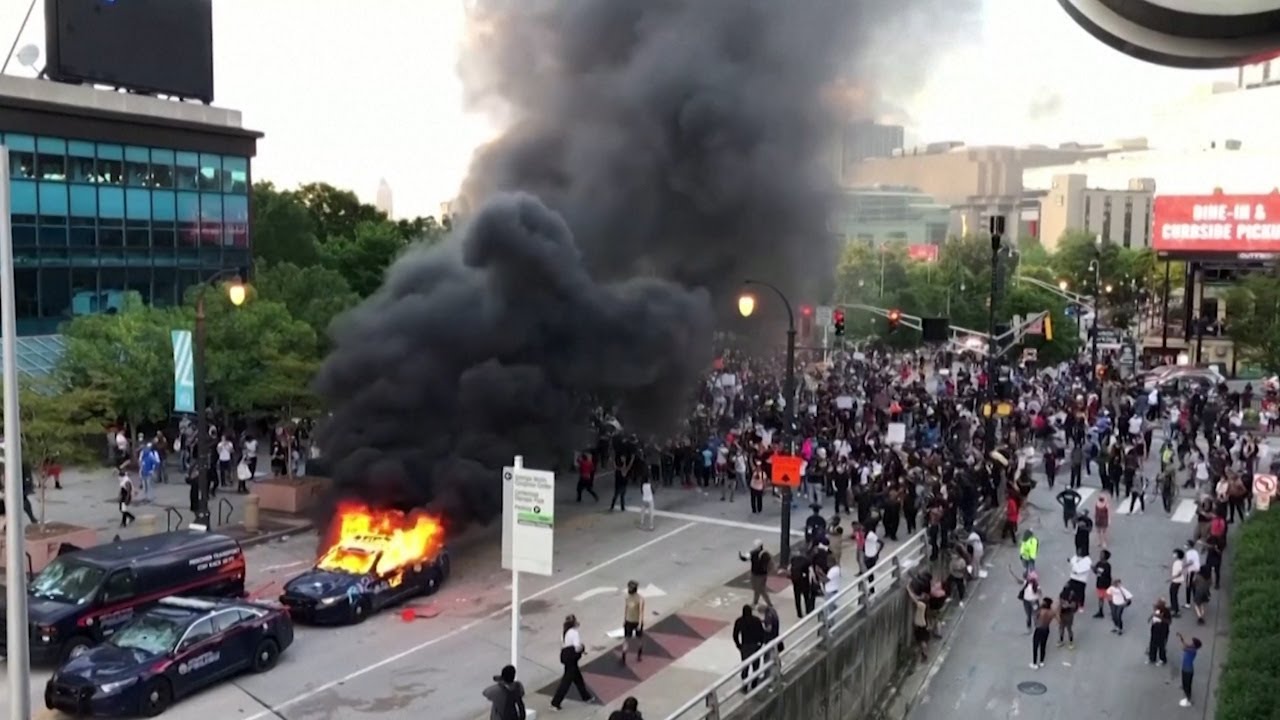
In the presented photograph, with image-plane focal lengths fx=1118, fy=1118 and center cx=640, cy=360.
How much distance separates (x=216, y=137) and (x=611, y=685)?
29.9m

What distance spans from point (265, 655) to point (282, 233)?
43.7 m

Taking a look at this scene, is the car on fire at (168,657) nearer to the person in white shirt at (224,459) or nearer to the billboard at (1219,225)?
Result: the person in white shirt at (224,459)

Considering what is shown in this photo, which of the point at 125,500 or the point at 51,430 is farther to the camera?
the point at 125,500

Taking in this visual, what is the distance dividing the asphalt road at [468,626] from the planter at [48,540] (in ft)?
8.50

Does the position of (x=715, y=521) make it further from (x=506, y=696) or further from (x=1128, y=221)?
(x=1128, y=221)

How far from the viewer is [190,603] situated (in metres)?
13.0

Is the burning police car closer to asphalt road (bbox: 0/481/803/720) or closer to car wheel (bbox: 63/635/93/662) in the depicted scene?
asphalt road (bbox: 0/481/803/720)

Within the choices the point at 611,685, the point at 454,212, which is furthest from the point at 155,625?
the point at 454,212

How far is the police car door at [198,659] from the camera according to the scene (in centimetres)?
1236

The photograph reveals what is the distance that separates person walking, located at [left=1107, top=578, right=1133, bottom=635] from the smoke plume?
397 inches

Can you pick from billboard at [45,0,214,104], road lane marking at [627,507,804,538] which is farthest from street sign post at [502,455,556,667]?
billboard at [45,0,214,104]

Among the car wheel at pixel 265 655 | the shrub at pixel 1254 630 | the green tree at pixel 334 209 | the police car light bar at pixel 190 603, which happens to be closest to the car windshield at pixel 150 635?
the police car light bar at pixel 190 603

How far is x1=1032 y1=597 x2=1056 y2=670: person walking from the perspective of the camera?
1394 centimetres

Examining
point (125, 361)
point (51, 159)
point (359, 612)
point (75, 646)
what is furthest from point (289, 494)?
point (51, 159)
